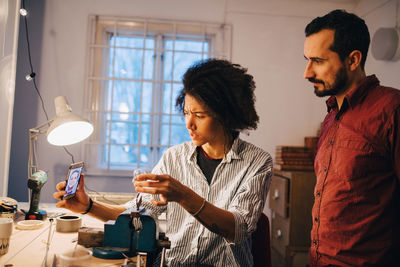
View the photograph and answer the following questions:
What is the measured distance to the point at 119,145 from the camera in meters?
3.71

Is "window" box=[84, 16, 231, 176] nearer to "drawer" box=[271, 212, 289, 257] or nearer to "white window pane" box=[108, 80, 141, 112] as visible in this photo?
"white window pane" box=[108, 80, 141, 112]

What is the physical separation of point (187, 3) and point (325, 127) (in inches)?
105

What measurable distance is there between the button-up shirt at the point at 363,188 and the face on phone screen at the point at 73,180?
110 cm

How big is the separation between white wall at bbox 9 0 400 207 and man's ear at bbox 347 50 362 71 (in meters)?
2.34

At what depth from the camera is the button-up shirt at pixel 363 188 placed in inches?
50.8

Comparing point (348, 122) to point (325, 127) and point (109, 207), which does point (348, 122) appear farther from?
point (109, 207)

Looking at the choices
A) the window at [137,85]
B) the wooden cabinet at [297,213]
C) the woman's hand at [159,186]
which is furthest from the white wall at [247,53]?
the woman's hand at [159,186]

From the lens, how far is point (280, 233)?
342 cm

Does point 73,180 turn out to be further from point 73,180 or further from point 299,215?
point 299,215

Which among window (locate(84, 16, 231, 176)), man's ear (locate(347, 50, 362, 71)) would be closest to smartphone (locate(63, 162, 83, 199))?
man's ear (locate(347, 50, 362, 71))

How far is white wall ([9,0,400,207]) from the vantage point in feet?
11.9

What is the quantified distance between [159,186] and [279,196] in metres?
2.49

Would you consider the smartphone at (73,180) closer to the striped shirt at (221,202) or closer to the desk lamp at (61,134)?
Answer: the striped shirt at (221,202)

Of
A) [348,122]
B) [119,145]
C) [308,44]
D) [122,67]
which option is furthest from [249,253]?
[122,67]
